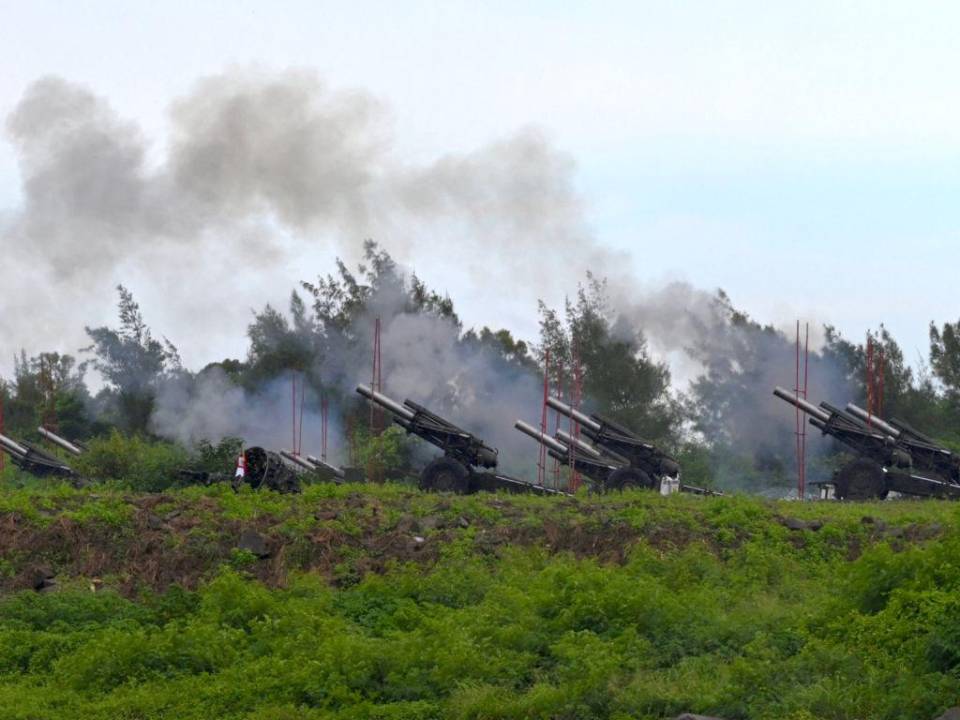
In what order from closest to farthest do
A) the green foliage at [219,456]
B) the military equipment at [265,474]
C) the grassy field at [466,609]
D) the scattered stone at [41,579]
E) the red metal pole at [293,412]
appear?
1. the grassy field at [466,609]
2. the scattered stone at [41,579]
3. the military equipment at [265,474]
4. the green foliage at [219,456]
5. the red metal pole at [293,412]

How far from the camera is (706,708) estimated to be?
13672 mm

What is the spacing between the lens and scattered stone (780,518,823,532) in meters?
23.8

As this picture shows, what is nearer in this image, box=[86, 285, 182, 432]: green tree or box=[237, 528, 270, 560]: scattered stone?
box=[237, 528, 270, 560]: scattered stone

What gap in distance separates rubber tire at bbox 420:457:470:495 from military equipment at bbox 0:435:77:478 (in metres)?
11.3

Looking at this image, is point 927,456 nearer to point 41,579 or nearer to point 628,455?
point 628,455

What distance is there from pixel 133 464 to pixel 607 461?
11331mm

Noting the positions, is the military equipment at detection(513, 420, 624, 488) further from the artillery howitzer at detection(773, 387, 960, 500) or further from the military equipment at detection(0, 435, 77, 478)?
the military equipment at detection(0, 435, 77, 478)

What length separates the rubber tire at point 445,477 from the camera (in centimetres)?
3550

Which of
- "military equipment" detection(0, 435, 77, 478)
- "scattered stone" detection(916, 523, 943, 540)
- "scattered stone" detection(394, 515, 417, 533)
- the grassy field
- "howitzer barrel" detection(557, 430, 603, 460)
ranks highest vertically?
"howitzer barrel" detection(557, 430, 603, 460)

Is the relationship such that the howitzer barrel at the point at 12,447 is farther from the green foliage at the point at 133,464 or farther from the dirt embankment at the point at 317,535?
the dirt embankment at the point at 317,535

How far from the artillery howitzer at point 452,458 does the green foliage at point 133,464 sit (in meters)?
5.51

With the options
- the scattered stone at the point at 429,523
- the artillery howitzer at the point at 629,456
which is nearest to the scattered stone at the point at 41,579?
the scattered stone at the point at 429,523

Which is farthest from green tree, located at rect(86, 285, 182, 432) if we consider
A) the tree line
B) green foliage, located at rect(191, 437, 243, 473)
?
green foliage, located at rect(191, 437, 243, 473)

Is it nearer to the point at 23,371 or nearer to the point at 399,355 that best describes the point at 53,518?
the point at 399,355
